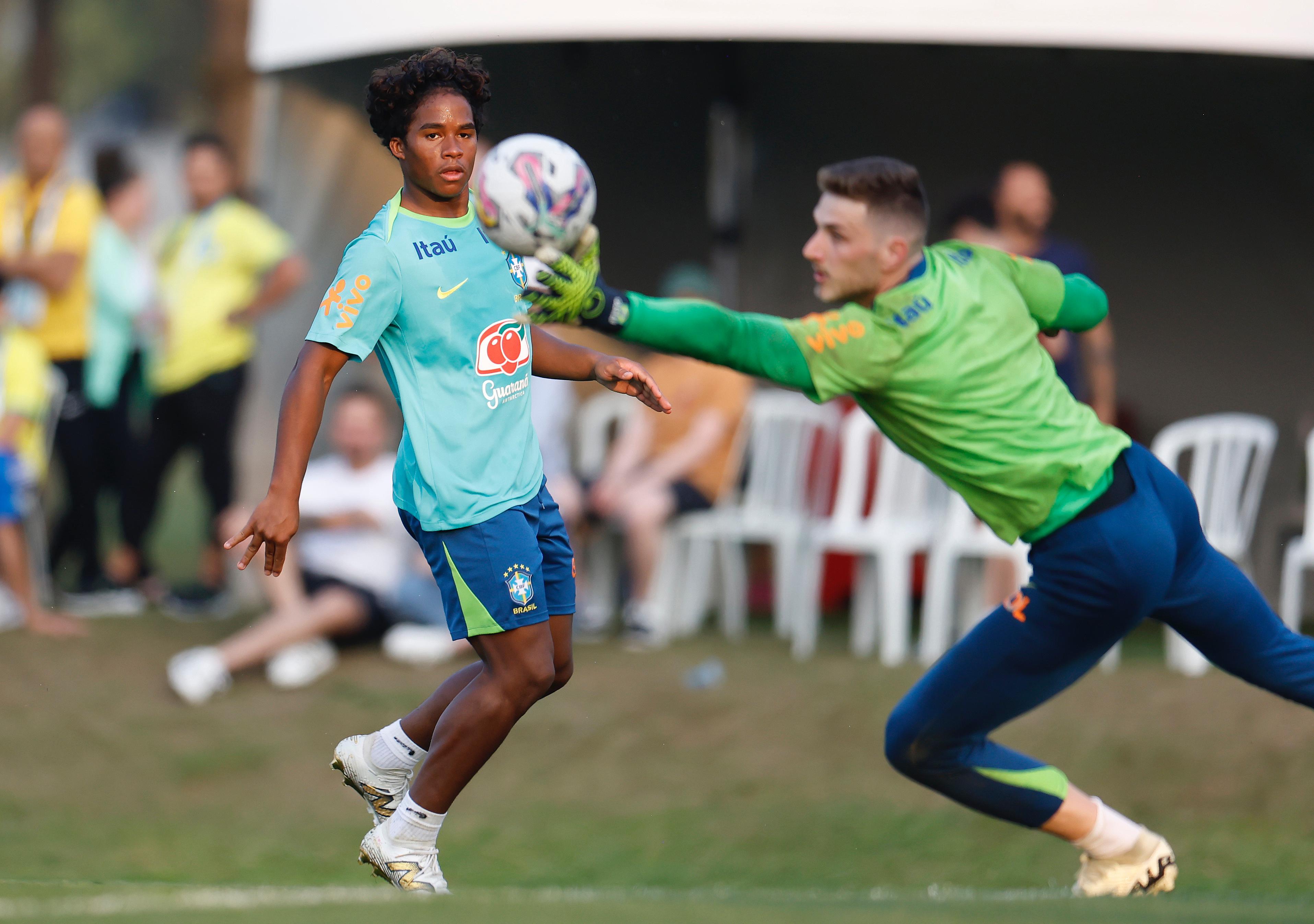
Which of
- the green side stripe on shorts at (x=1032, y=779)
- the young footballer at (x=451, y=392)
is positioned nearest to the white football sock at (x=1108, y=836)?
the green side stripe on shorts at (x=1032, y=779)

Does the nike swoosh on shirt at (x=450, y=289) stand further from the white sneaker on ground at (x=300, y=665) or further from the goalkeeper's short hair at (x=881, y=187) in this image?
the white sneaker on ground at (x=300, y=665)

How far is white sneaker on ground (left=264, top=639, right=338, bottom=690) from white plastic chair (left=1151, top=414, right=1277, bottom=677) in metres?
4.15

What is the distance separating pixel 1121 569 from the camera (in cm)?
388

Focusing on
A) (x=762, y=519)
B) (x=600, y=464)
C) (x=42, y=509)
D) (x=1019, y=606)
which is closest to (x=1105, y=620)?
(x=1019, y=606)

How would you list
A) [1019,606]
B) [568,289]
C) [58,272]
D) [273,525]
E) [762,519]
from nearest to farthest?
[273,525] → [568,289] → [1019,606] → [762,519] → [58,272]

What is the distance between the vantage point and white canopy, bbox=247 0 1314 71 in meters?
6.99

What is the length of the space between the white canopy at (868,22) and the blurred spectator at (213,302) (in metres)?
1.19

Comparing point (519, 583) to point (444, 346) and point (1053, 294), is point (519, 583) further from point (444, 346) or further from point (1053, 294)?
point (1053, 294)

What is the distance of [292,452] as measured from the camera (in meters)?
3.37

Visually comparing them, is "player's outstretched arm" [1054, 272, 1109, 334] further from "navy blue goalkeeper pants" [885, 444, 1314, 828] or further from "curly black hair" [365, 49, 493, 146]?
"curly black hair" [365, 49, 493, 146]

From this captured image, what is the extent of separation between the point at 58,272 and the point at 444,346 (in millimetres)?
5665

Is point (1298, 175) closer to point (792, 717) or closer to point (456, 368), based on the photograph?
point (792, 717)

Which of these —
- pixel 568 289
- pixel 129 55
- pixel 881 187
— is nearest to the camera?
pixel 568 289

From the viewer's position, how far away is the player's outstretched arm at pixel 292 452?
10.9 ft
